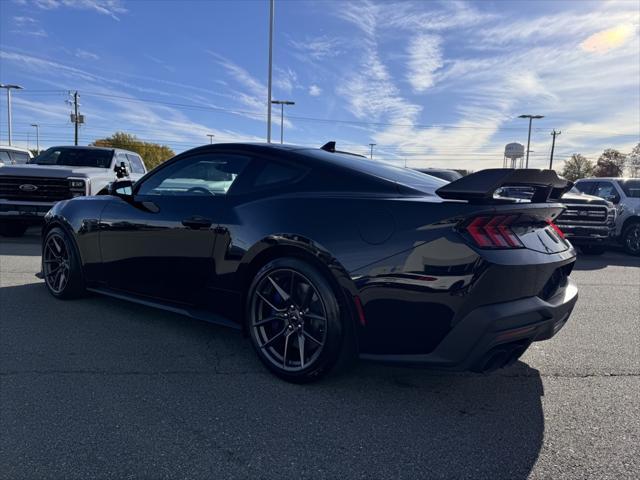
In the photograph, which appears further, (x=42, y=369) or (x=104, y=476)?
(x=42, y=369)

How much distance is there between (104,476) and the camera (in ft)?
6.56

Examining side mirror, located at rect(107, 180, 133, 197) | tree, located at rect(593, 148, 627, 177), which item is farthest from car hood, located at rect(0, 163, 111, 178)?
tree, located at rect(593, 148, 627, 177)

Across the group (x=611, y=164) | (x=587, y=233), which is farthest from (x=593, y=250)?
(x=611, y=164)

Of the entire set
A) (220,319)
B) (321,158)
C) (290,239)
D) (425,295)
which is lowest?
(220,319)

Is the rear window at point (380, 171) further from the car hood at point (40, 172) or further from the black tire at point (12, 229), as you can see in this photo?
the black tire at point (12, 229)

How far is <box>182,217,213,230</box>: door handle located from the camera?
10.8 ft

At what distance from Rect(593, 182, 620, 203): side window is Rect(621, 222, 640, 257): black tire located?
0.76 meters

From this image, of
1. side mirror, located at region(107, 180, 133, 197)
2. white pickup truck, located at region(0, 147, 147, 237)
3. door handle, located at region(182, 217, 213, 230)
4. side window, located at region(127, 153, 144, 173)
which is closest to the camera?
door handle, located at region(182, 217, 213, 230)

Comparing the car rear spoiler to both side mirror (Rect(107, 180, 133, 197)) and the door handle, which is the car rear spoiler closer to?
the door handle

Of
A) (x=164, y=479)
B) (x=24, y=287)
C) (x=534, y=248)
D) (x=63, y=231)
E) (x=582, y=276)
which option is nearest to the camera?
(x=164, y=479)

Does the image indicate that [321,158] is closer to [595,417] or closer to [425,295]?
[425,295]

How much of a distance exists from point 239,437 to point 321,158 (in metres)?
1.81

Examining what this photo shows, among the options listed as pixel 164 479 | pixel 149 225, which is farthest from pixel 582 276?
pixel 164 479

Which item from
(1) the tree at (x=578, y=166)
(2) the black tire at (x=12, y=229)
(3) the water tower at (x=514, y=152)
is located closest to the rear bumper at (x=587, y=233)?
(2) the black tire at (x=12, y=229)
